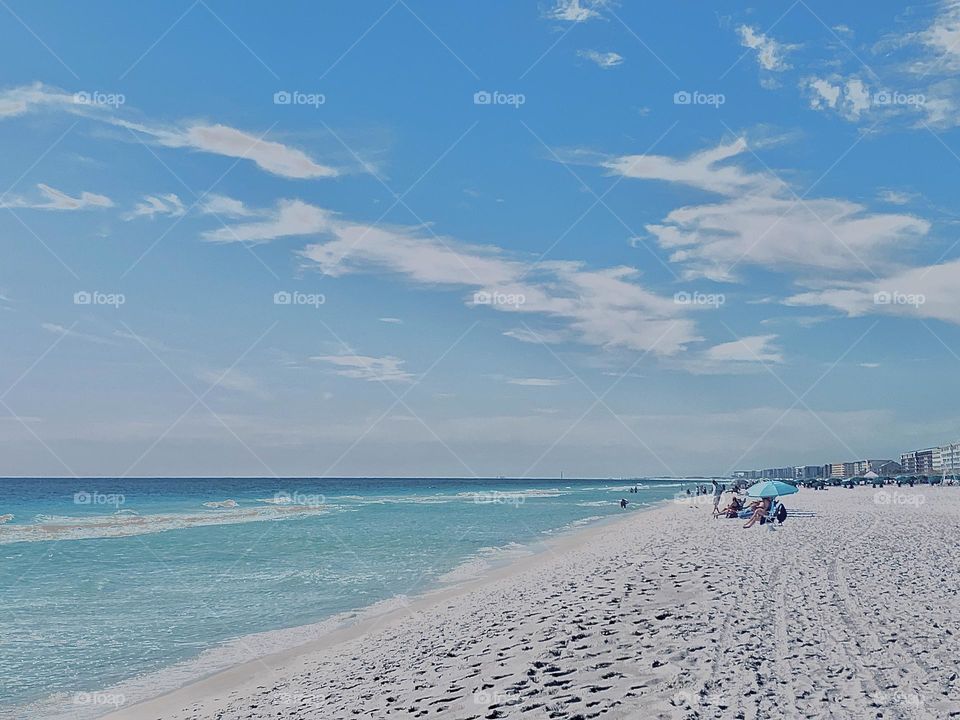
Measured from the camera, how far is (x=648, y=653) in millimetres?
8969

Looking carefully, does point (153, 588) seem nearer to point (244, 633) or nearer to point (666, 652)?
point (244, 633)

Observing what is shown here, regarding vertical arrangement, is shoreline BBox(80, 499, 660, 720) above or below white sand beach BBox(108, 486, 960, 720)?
below

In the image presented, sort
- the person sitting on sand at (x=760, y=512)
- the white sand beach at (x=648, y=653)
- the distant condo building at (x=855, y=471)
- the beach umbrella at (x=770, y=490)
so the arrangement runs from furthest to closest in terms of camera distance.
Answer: the distant condo building at (x=855, y=471) → the beach umbrella at (x=770, y=490) → the person sitting on sand at (x=760, y=512) → the white sand beach at (x=648, y=653)

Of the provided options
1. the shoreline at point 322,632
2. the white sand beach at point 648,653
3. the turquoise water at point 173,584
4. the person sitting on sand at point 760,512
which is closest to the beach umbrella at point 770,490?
the person sitting on sand at point 760,512

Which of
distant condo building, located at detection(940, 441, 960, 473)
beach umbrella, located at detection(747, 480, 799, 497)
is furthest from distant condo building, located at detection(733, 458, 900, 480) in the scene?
beach umbrella, located at detection(747, 480, 799, 497)

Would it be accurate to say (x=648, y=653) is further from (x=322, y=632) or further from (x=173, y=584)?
(x=173, y=584)

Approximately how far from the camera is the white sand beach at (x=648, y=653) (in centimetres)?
756

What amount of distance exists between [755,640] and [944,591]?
5628 millimetres

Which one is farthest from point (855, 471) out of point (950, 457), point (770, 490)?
point (770, 490)

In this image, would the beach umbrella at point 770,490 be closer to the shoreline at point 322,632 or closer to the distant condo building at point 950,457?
the shoreline at point 322,632

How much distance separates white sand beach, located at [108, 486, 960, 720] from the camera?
7562 mm

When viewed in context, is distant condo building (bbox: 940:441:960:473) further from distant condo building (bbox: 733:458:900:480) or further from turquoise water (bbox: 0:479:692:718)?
turquoise water (bbox: 0:479:692:718)

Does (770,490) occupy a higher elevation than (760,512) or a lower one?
higher

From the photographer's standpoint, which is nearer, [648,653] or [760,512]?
[648,653]
